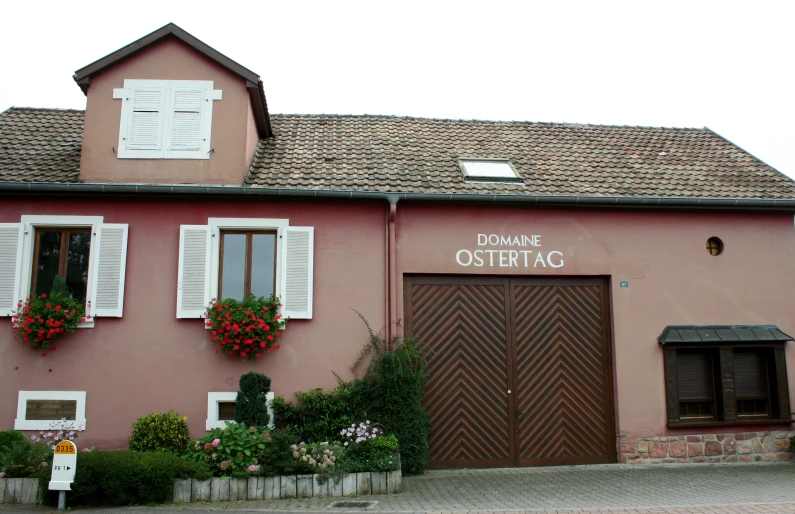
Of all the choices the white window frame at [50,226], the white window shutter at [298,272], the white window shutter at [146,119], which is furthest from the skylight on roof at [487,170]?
the white window frame at [50,226]

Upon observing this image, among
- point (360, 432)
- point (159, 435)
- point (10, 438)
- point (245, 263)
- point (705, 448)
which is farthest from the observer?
point (705, 448)

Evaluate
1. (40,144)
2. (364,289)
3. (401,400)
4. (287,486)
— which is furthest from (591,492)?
(40,144)

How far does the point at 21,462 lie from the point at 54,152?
566 cm

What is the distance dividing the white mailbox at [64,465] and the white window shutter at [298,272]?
12.0 feet

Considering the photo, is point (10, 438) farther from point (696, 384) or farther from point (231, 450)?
point (696, 384)

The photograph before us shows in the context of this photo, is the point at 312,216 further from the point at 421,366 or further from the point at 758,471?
the point at 758,471

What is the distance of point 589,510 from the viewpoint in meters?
7.63

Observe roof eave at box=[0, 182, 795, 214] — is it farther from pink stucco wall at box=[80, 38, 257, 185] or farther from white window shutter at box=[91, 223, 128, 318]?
white window shutter at box=[91, 223, 128, 318]

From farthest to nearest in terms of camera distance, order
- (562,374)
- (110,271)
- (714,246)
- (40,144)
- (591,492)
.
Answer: (40,144), (714,246), (562,374), (110,271), (591,492)

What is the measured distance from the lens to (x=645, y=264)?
11.5m

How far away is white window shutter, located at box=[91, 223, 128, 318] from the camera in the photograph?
10.4 meters

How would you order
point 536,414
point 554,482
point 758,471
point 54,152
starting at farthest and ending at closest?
point 54,152, point 536,414, point 758,471, point 554,482

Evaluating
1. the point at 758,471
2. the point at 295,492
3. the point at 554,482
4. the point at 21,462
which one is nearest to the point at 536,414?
the point at 554,482

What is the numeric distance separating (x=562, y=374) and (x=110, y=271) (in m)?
7.35
